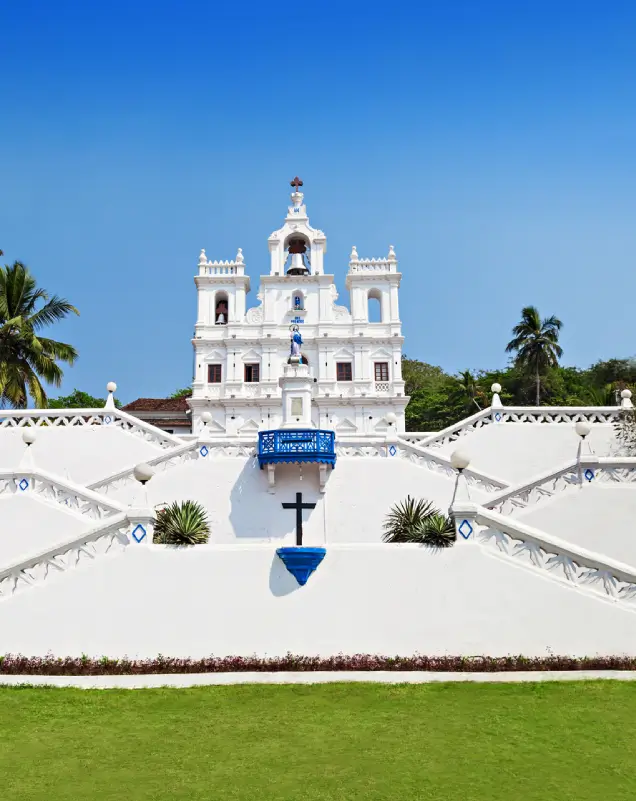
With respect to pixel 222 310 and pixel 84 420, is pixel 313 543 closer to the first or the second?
pixel 84 420

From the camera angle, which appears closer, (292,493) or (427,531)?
(427,531)

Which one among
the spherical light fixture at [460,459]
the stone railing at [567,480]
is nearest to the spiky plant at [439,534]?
the spherical light fixture at [460,459]

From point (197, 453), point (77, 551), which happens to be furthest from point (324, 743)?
point (197, 453)

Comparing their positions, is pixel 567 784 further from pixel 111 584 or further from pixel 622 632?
pixel 111 584

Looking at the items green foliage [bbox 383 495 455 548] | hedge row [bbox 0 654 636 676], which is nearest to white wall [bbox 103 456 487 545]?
green foliage [bbox 383 495 455 548]

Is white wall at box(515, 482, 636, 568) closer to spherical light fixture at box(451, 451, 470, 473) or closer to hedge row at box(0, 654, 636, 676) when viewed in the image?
spherical light fixture at box(451, 451, 470, 473)

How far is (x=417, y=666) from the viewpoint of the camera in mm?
13578

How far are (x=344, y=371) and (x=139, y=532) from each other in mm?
35141

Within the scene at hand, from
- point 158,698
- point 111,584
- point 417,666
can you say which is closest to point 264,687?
point 158,698

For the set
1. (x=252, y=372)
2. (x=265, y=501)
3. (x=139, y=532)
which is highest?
(x=252, y=372)

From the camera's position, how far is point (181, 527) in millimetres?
15320

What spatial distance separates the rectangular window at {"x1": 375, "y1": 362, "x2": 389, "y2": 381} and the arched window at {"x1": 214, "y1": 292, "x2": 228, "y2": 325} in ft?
34.5

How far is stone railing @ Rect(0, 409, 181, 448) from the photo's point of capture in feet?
87.6

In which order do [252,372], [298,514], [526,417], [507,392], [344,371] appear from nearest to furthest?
1. [298,514]
2. [526,417]
3. [344,371]
4. [252,372]
5. [507,392]
